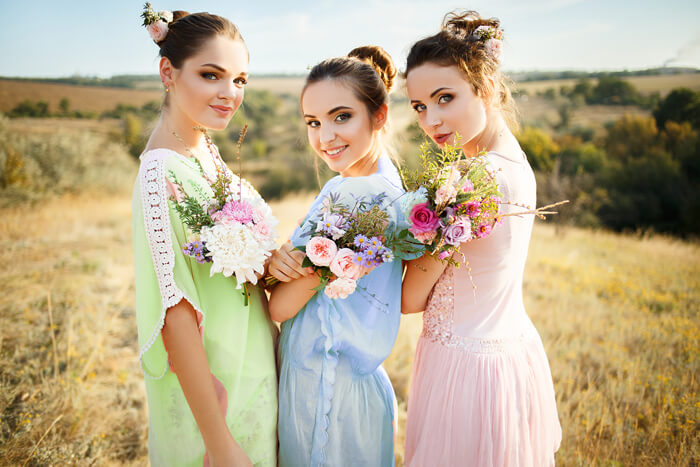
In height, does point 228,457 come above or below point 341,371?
below

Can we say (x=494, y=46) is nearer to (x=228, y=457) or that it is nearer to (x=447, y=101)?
(x=447, y=101)

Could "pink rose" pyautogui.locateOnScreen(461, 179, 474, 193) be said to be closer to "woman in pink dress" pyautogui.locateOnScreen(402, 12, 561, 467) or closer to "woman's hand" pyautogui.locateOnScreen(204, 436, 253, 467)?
"woman in pink dress" pyautogui.locateOnScreen(402, 12, 561, 467)

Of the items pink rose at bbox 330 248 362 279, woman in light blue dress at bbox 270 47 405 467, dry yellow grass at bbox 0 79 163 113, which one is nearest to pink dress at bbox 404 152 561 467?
woman in light blue dress at bbox 270 47 405 467

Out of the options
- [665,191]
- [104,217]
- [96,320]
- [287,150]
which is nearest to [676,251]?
[665,191]

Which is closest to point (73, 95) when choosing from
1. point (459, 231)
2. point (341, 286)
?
point (341, 286)

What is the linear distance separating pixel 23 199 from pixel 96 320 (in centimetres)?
953

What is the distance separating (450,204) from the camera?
1397 mm

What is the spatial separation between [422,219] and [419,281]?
54 cm

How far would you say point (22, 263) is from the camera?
620 cm

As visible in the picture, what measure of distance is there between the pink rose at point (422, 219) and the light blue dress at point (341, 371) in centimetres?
23

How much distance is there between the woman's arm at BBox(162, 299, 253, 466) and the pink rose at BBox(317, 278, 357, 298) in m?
0.58

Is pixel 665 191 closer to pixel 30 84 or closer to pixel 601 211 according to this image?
pixel 601 211

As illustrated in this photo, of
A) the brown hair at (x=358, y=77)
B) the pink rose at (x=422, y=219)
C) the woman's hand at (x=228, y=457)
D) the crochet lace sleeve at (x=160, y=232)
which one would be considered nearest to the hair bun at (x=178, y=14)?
the brown hair at (x=358, y=77)

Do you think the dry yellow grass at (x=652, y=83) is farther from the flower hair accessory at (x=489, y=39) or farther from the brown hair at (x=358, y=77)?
the brown hair at (x=358, y=77)
